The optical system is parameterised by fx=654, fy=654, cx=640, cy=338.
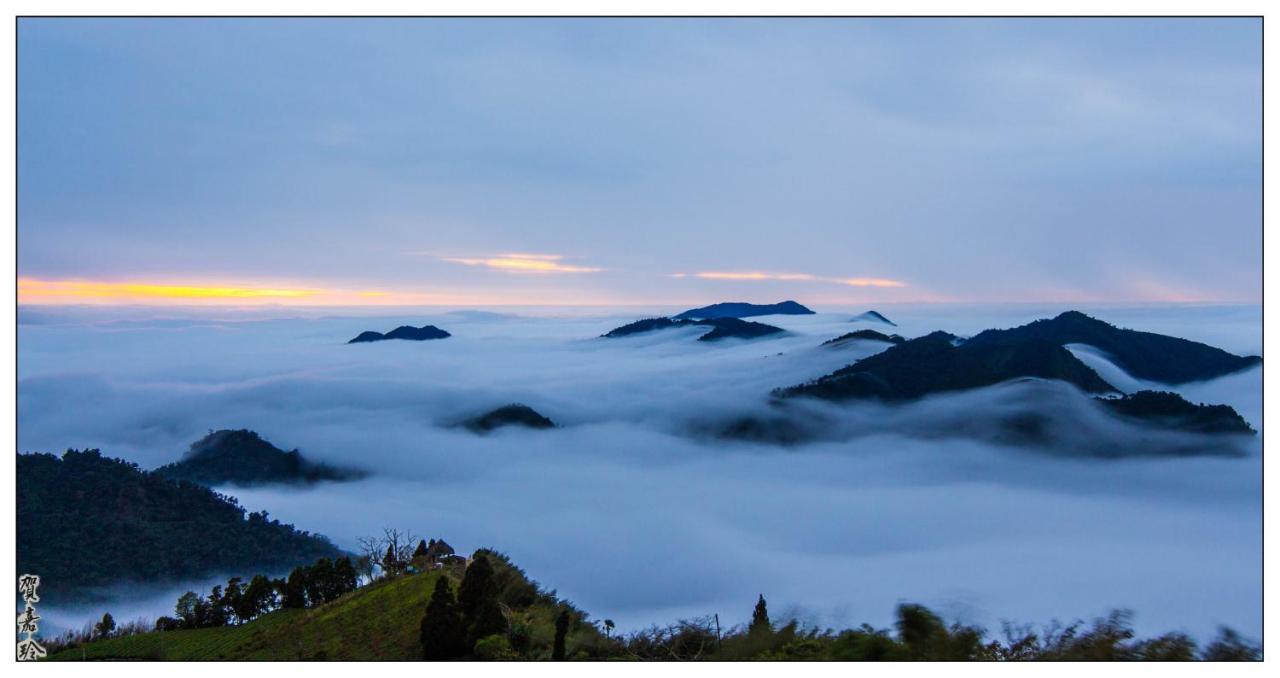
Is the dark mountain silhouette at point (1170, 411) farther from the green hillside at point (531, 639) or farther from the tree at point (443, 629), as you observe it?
the tree at point (443, 629)

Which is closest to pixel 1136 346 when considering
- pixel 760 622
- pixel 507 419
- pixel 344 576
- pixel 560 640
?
pixel 507 419

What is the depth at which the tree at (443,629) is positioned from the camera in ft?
32.1

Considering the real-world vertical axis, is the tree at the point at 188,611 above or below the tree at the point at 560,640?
below

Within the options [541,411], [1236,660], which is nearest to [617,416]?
[541,411]

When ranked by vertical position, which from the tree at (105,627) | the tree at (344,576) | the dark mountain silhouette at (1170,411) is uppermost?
the dark mountain silhouette at (1170,411)

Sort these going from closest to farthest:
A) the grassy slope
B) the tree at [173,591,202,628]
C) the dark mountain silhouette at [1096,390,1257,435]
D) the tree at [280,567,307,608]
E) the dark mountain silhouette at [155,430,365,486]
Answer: the grassy slope
the tree at [173,591,202,628]
the tree at [280,567,307,608]
the dark mountain silhouette at [1096,390,1257,435]
the dark mountain silhouette at [155,430,365,486]

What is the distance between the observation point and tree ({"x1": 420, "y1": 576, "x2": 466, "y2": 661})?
978 cm

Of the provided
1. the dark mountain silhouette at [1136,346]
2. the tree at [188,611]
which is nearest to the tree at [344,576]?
the tree at [188,611]

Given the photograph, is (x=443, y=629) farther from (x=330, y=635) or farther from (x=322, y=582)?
(x=322, y=582)

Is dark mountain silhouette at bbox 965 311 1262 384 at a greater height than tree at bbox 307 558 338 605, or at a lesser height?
greater

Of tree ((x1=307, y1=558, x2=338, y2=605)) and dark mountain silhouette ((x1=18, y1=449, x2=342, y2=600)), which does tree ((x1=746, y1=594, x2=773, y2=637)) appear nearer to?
tree ((x1=307, y1=558, x2=338, y2=605))

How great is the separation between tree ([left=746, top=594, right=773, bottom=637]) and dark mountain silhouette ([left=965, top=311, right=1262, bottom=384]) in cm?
2143

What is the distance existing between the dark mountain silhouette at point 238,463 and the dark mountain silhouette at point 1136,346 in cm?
4359
